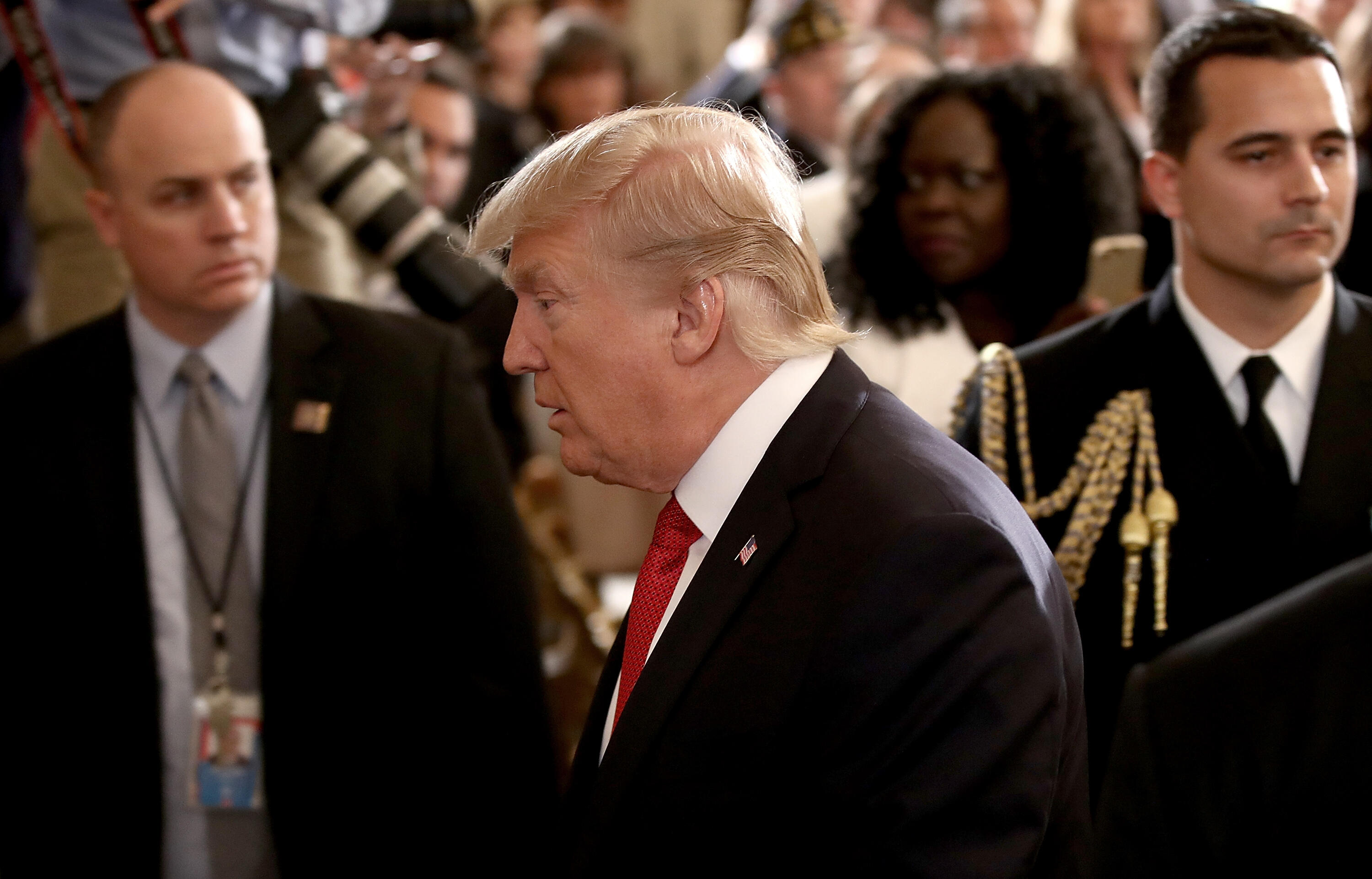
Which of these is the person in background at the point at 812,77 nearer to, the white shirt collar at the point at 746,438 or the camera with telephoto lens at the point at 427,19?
the camera with telephoto lens at the point at 427,19

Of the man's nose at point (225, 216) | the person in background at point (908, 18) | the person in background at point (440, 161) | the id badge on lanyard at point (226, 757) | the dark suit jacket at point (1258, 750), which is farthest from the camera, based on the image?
the person in background at point (908, 18)

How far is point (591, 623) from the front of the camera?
375cm

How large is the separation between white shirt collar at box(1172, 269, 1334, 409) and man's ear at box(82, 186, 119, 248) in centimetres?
182

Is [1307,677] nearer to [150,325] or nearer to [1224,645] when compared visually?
[1224,645]

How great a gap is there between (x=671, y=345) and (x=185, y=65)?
1404mm

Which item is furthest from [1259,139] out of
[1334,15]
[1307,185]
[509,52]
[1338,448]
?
[509,52]

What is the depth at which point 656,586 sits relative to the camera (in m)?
1.63

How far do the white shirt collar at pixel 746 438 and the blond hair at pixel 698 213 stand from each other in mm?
23

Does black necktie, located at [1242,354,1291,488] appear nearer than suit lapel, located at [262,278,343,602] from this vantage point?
Yes

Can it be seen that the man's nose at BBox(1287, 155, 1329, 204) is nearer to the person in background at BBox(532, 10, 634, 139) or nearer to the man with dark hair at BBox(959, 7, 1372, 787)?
the man with dark hair at BBox(959, 7, 1372, 787)

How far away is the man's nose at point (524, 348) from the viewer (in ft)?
5.36

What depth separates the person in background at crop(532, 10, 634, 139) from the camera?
466 centimetres

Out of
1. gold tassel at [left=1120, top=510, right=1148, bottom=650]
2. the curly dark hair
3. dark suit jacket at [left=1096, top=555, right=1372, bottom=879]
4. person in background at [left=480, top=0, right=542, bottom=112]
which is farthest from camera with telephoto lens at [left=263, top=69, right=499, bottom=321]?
person in background at [left=480, top=0, right=542, bottom=112]

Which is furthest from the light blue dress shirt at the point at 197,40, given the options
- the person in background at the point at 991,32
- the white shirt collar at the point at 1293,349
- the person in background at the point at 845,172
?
the person in background at the point at 991,32
